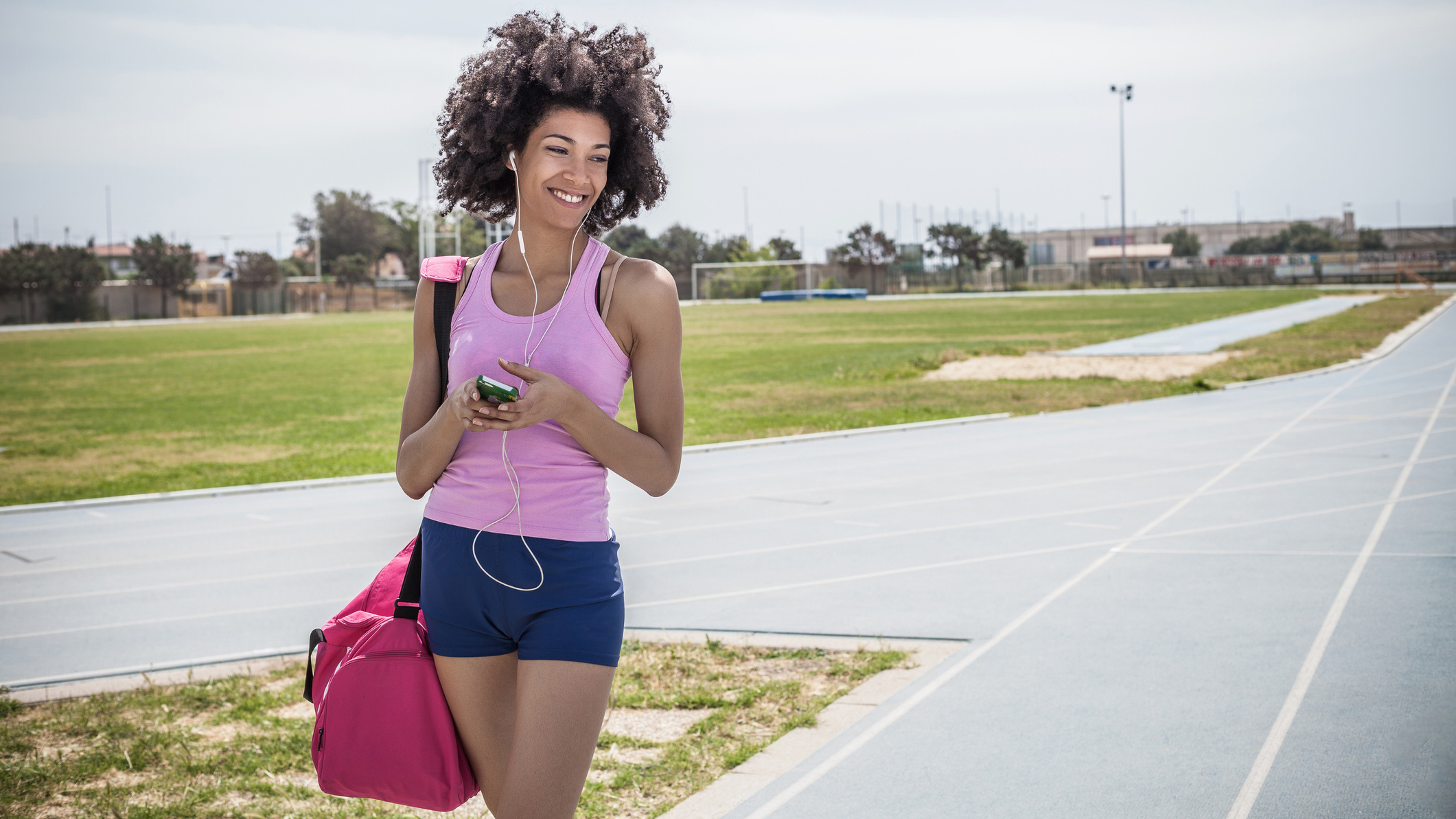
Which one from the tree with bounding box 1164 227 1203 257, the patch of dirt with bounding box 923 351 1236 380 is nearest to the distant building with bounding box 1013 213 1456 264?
the tree with bounding box 1164 227 1203 257

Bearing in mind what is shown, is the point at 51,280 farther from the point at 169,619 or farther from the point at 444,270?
the point at 444,270

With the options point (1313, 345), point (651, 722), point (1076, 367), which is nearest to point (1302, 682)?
point (651, 722)

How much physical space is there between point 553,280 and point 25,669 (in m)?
4.31

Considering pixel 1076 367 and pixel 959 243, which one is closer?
pixel 1076 367

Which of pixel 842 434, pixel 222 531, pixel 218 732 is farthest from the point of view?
pixel 842 434

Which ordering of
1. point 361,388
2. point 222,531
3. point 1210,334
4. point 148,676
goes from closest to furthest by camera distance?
point 148,676 < point 222,531 < point 361,388 < point 1210,334

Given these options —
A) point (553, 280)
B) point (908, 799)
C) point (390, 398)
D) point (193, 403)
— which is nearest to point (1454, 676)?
point (908, 799)

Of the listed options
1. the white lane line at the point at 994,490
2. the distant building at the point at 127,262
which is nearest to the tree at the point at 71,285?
the distant building at the point at 127,262

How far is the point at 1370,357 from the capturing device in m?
20.3

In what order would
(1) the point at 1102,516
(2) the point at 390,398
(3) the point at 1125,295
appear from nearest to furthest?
(1) the point at 1102,516 → (2) the point at 390,398 → (3) the point at 1125,295

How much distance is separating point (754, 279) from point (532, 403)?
78835mm

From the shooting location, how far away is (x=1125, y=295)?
62.7m

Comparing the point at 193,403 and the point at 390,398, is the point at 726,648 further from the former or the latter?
the point at 193,403

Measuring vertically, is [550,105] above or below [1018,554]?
above
